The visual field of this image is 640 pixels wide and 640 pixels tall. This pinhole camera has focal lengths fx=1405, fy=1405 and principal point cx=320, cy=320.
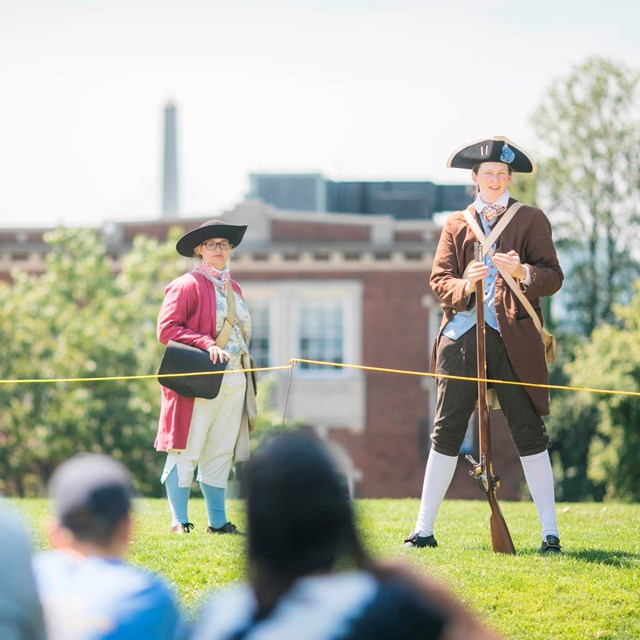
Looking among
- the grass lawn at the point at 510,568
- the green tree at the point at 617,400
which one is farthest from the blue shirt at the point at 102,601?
the green tree at the point at 617,400

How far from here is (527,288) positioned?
8492mm

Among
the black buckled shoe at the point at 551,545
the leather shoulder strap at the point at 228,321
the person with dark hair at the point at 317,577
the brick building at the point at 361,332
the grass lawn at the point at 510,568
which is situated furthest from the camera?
the brick building at the point at 361,332

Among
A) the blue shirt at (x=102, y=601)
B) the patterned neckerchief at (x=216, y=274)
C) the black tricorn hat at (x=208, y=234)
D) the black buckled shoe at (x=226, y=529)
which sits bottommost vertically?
the black buckled shoe at (x=226, y=529)

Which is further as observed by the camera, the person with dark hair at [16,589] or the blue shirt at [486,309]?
the blue shirt at [486,309]

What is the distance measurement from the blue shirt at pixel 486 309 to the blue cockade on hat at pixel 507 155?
8.5 inches

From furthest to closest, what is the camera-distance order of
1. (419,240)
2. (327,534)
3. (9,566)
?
1. (419,240)
2. (9,566)
3. (327,534)

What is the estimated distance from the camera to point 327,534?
3777 millimetres

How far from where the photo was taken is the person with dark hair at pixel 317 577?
147 inches

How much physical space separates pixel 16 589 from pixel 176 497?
5426mm

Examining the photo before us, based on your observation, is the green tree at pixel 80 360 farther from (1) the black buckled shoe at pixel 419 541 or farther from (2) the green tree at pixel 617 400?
(1) the black buckled shoe at pixel 419 541

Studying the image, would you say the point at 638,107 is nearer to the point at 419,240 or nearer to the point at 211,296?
the point at 419,240

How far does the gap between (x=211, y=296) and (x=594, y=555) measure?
9.87ft

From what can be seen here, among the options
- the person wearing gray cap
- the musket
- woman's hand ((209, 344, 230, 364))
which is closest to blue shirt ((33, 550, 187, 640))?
the person wearing gray cap

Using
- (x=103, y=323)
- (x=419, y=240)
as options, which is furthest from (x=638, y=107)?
(x=103, y=323)
